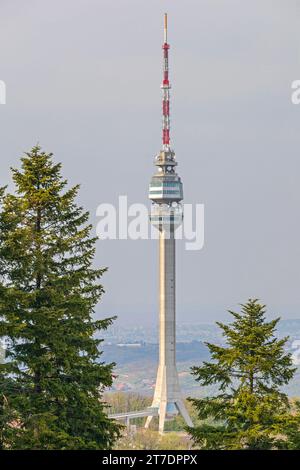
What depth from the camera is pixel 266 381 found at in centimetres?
4206

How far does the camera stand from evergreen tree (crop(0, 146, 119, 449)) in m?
39.6

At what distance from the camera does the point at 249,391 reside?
4156cm

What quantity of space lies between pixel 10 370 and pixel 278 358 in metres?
8.33

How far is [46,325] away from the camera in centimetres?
4088

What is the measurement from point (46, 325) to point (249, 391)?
6579mm

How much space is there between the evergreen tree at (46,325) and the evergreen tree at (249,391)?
11.9ft

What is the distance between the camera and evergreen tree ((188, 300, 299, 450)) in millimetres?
40344

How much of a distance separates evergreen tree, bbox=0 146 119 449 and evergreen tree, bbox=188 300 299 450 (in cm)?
362

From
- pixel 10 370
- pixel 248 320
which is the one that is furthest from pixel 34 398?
pixel 248 320

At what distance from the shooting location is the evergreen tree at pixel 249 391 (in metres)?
40.3
